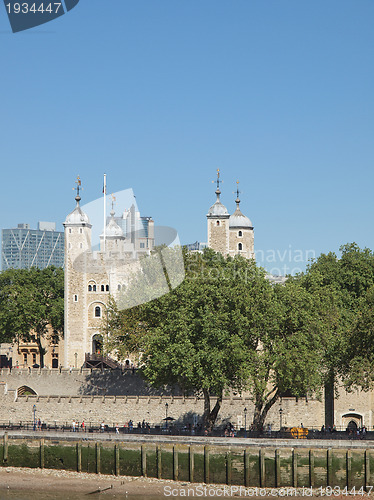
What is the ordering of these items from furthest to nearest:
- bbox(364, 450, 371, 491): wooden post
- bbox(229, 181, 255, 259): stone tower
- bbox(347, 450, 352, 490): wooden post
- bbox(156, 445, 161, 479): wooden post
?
bbox(229, 181, 255, 259): stone tower, bbox(156, 445, 161, 479): wooden post, bbox(364, 450, 371, 491): wooden post, bbox(347, 450, 352, 490): wooden post

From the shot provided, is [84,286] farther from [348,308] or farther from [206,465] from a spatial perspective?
[206,465]

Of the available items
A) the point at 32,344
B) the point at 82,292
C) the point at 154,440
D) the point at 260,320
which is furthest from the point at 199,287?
the point at 32,344

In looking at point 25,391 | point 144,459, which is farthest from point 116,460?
point 25,391

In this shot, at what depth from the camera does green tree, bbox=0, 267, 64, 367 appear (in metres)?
86.8

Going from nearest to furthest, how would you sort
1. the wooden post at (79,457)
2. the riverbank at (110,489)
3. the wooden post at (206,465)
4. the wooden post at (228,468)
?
the riverbank at (110,489), the wooden post at (228,468), the wooden post at (206,465), the wooden post at (79,457)

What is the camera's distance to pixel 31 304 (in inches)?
3457

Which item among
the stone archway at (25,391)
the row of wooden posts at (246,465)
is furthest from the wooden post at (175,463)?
the stone archway at (25,391)

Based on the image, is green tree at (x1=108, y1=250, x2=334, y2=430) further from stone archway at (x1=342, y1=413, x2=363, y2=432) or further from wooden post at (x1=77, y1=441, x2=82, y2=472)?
wooden post at (x1=77, y1=441, x2=82, y2=472)

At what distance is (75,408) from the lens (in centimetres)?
6694

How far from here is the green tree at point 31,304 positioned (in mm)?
86812

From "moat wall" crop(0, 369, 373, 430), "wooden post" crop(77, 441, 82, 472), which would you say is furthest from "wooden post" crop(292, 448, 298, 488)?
"wooden post" crop(77, 441, 82, 472)

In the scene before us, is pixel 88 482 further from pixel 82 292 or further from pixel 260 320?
pixel 82 292

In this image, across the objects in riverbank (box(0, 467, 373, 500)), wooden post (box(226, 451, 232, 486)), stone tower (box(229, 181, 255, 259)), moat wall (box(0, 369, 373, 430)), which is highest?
stone tower (box(229, 181, 255, 259))

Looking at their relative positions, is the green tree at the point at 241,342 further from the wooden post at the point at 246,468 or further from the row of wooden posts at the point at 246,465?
the row of wooden posts at the point at 246,465
